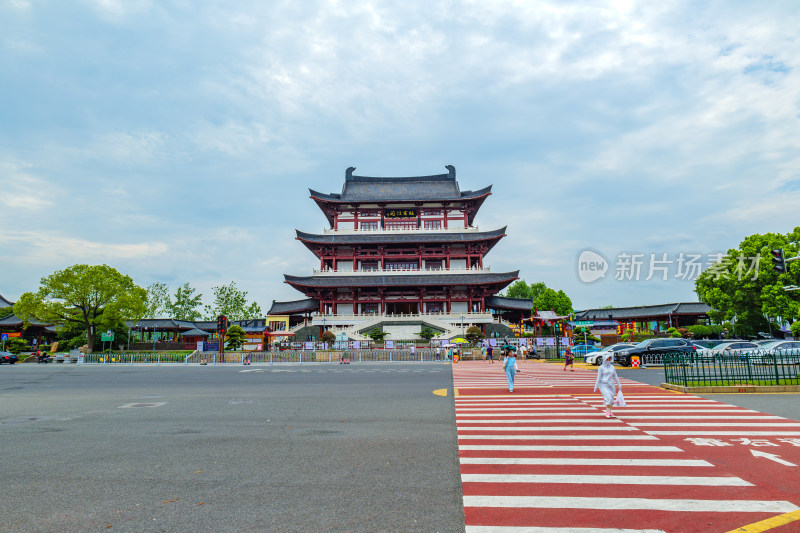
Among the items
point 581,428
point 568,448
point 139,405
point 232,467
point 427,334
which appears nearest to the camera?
point 232,467

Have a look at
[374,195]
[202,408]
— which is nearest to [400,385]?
[202,408]

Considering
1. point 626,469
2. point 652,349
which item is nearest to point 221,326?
point 652,349

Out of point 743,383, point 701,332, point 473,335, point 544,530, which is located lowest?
point 743,383

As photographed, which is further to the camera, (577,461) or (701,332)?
(701,332)

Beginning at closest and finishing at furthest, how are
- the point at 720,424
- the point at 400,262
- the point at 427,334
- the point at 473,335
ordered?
the point at 720,424 < the point at 473,335 < the point at 427,334 < the point at 400,262

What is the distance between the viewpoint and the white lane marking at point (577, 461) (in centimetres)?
663

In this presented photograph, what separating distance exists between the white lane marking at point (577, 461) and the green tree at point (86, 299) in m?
49.8

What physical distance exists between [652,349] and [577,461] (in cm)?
2465

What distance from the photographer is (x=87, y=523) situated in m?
4.62

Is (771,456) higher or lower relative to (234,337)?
lower

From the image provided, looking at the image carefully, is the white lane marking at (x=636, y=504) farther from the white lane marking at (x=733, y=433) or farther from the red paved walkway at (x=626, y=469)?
the white lane marking at (x=733, y=433)

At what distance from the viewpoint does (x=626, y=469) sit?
6363 millimetres

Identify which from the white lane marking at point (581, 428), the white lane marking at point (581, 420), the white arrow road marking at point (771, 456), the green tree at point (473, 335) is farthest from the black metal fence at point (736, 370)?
the green tree at point (473, 335)

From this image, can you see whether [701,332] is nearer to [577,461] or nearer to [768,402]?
[768,402]
